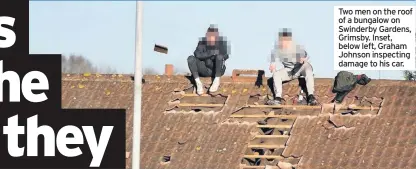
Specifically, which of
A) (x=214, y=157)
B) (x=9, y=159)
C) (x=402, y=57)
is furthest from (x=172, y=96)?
(x=402, y=57)

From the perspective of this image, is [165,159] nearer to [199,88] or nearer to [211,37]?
[199,88]

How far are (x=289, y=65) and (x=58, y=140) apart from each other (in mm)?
5407

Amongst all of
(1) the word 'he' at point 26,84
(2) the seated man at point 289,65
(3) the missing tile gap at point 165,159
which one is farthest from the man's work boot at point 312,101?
(1) the word 'he' at point 26,84

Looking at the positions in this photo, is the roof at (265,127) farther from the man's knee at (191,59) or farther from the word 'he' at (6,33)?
the word 'he' at (6,33)

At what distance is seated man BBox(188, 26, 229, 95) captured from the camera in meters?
22.9

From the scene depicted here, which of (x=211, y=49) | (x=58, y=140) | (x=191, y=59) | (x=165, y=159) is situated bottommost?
(x=165, y=159)

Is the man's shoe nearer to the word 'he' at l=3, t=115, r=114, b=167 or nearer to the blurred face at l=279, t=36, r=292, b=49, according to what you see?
the blurred face at l=279, t=36, r=292, b=49

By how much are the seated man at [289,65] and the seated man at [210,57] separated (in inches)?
48.2

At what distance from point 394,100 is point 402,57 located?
2.40 metres

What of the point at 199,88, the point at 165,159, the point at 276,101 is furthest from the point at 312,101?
the point at 165,159

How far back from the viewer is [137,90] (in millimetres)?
19578

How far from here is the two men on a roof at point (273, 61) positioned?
22359 mm

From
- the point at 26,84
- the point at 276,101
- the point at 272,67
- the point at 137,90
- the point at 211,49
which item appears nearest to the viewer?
the point at 137,90

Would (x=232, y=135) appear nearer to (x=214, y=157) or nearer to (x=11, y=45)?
(x=214, y=157)
